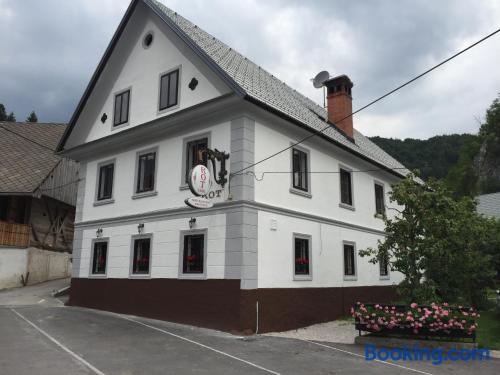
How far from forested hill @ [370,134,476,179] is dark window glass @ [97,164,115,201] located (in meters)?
42.5

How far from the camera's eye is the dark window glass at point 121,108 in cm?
1731

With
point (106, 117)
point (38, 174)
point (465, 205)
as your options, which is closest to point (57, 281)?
point (38, 174)

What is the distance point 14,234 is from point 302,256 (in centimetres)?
1625

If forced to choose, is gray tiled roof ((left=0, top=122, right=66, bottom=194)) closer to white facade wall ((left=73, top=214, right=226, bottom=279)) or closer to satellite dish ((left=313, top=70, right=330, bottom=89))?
white facade wall ((left=73, top=214, right=226, bottom=279))

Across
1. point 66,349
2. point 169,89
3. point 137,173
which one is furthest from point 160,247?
point 66,349

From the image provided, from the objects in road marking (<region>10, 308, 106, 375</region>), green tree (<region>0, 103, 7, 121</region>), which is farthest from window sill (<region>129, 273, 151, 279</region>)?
green tree (<region>0, 103, 7, 121</region>)

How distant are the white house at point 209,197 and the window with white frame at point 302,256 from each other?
0.05 meters

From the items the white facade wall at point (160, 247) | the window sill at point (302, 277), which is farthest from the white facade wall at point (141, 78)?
the window sill at point (302, 277)

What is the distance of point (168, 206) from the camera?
48.4 ft

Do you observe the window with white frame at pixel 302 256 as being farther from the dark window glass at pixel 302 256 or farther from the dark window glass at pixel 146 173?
the dark window glass at pixel 146 173

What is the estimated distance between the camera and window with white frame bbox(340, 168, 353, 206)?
17953mm

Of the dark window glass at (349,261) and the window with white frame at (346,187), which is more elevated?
the window with white frame at (346,187)

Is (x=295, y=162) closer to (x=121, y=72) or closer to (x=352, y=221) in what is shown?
(x=352, y=221)

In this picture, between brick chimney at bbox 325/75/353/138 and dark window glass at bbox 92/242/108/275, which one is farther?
brick chimney at bbox 325/75/353/138
